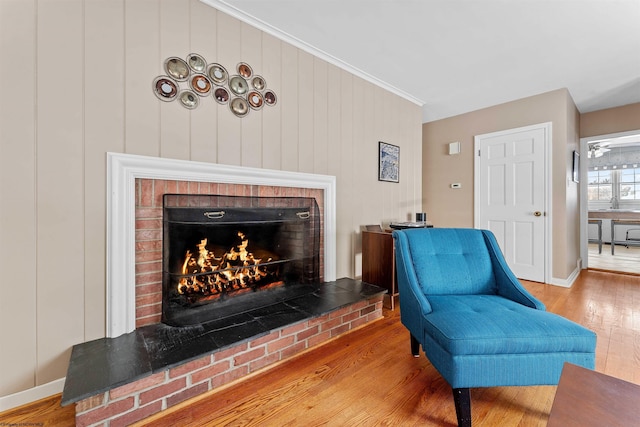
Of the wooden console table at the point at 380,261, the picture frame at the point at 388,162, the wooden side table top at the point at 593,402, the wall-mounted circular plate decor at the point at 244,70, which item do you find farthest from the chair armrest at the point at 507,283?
the wall-mounted circular plate decor at the point at 244,70

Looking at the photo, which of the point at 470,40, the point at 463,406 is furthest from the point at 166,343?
the point at 470,40

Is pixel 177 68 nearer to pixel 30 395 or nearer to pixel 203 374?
pixel 203 374

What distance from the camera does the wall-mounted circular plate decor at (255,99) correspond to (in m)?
2.12

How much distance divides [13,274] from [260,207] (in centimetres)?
135

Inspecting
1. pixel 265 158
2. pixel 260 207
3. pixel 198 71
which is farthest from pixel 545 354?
pixel 198 71

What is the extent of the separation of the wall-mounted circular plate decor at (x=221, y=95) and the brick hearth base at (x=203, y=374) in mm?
1607

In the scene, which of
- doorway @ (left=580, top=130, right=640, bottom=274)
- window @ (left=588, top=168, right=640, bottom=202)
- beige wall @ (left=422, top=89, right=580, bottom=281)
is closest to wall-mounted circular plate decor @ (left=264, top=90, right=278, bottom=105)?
beige wall @ (left=422, top=89, right=580, bottom=281)

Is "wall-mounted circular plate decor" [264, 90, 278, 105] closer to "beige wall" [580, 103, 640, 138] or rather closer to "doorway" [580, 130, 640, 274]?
"beige wall" [580, 103, 640, 138]

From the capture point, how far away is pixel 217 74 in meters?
1.94

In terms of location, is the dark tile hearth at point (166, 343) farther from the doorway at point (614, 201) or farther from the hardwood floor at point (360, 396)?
the doorway at point (614, 201)

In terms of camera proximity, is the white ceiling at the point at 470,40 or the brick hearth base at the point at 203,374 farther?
the white ceiling at the point at 470,40

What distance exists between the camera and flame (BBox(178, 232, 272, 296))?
6.12 ft

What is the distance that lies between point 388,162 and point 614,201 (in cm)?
782

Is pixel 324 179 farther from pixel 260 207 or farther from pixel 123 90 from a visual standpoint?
pixel 123 90
